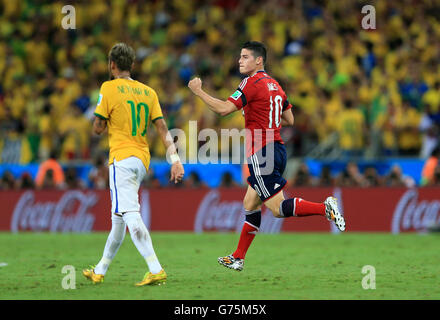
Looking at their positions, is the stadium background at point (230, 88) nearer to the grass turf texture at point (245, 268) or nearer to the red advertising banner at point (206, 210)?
the red advertising banner at point (206, 210)

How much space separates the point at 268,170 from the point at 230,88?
1173 centimetres

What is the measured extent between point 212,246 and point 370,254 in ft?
10.2

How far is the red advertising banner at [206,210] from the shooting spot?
1692 centimetres

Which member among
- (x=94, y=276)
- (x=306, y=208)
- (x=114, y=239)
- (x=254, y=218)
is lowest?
(x=94, y=276)

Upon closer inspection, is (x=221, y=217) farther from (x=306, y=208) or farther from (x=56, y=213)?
(x=306, y=208)

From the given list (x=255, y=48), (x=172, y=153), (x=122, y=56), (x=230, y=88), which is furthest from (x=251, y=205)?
(x=230, y=88)

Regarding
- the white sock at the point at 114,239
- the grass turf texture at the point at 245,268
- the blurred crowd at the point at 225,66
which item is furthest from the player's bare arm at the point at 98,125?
the blurred crowd at the point at 225,66

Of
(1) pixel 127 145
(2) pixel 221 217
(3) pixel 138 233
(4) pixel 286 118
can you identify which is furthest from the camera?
(2) pixel 221 217

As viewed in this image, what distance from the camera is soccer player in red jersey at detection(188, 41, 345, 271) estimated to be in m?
8.90

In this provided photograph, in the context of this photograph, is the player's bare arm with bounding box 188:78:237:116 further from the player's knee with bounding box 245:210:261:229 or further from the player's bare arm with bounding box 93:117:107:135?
the player's knee with bounding box 245:210:261:229

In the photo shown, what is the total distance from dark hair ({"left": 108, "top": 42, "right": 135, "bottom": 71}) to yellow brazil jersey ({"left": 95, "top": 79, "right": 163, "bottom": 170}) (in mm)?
155

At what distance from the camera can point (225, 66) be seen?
21.8 m

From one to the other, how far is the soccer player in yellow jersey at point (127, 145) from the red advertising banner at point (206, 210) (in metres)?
9.33
